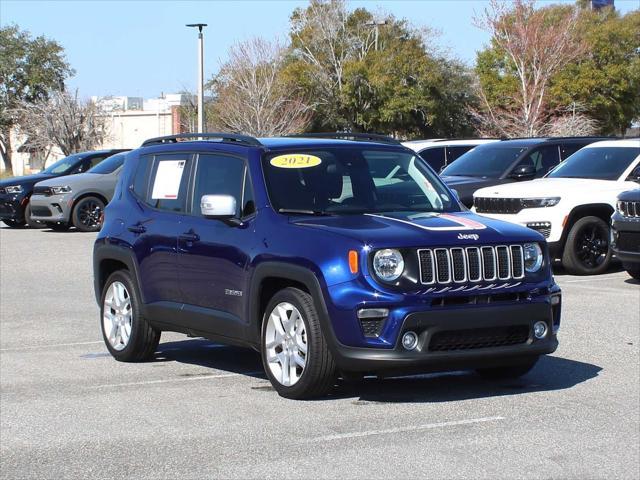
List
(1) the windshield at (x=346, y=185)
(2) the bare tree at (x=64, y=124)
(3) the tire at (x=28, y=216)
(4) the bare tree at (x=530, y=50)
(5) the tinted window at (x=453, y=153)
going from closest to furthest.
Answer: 1. (1) the windshield at (x=346, y=185)
2. (5) the tinted window at (x=453, y=153)
3. (3) the tire at (x=28, y=216)
4. (4) the bare tree at (x=530, y=50)
5. (2) the bare tree at (x=64, y=124)

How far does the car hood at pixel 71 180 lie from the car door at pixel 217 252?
1587 centimetres

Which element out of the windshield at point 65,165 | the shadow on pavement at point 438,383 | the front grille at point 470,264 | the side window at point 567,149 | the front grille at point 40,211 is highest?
the side window at point 567,149

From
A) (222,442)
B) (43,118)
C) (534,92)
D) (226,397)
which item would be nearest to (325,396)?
(226,397)

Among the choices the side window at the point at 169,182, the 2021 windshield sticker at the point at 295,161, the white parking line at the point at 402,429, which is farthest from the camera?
the side window at the point at 169,182

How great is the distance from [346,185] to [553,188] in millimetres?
8060

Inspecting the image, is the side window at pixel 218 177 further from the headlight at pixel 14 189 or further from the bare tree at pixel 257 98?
the bare tree at pixel 257 98

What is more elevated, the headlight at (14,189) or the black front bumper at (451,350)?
the black front bumper at (451,350)

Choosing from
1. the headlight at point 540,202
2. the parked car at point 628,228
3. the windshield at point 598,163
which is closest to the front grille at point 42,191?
the windshield at point 598,163

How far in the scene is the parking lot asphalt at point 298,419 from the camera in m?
6.05

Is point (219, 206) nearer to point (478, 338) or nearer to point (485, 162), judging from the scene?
point (478, 338)

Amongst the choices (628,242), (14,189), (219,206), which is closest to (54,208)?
(14,189)

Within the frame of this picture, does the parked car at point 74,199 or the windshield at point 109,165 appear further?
the windshield at point 109,165

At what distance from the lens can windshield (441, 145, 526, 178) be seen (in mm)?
18859

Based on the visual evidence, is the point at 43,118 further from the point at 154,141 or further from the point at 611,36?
the point at 154,141
